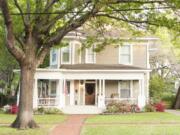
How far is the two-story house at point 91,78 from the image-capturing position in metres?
36.0

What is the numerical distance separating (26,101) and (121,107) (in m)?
14.8

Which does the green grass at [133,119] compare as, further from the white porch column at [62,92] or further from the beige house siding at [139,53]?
the beige house siding at [139,53]

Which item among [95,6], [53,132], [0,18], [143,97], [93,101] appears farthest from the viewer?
[93,101]

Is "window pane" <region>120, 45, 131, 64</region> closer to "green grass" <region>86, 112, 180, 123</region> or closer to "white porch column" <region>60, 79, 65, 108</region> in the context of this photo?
"white porch column" <region>60, 79, 65, 108</region>

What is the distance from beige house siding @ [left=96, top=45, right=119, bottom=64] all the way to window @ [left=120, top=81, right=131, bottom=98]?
2124 mm

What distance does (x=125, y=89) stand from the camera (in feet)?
127

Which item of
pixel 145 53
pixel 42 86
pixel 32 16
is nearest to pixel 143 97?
pixel 145 53

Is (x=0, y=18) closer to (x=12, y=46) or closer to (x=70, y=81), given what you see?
(x=12, y=46)

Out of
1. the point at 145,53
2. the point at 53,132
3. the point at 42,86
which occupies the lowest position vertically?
the point at 53,132

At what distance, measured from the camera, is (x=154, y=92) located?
4625cm

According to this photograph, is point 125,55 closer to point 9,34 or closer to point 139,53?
point 139,53

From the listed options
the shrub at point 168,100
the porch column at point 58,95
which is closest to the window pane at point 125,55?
the porch column at point 58,95

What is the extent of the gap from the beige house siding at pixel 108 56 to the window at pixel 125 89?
6.97 feet

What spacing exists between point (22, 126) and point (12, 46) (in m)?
3.91
